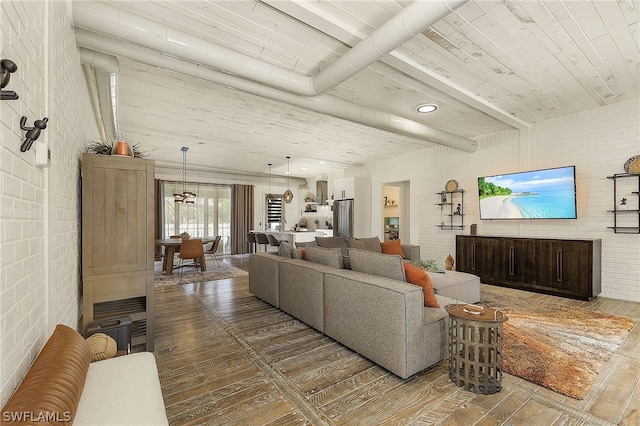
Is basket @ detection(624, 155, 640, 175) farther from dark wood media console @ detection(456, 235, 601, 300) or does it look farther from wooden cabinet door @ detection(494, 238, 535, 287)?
wooden cabinet door @ detection(494, 238, 535, 287)

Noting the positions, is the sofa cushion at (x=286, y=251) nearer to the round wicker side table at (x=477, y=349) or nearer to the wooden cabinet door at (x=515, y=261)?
the round wicker side table at (x=477, y=349)

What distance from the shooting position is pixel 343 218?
8.23m

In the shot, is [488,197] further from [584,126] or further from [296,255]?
[296,255]

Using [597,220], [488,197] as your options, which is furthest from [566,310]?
[488,197]

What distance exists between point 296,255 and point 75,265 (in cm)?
238

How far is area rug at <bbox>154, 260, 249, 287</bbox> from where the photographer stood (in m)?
5.81

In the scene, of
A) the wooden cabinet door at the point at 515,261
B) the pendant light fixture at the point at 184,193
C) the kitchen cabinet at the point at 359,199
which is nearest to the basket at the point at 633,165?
the wooden cabinet door at the point at 515,261

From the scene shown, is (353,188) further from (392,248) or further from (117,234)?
(117,234)

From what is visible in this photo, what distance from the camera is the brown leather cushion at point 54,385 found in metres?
0.93

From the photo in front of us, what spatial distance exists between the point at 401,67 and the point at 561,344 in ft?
10.3

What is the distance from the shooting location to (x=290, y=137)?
591 centimetres

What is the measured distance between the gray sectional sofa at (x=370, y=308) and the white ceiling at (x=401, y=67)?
2047mm

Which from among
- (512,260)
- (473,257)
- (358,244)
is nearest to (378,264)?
(358,244)

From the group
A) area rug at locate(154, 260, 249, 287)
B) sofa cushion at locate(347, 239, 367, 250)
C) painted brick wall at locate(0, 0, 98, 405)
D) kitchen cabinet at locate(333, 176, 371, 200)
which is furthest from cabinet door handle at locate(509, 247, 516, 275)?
painted brick wall at locate(0, 0, 98, 405)
